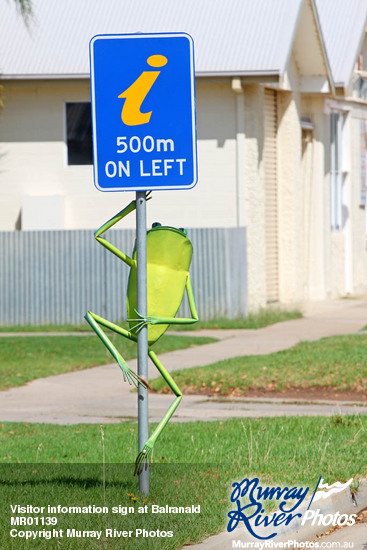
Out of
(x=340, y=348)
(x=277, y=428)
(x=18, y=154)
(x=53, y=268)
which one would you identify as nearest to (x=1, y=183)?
(x=18, y=154)


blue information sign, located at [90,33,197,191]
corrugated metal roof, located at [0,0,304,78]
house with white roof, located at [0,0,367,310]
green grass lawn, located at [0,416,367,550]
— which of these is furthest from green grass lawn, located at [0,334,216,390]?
blue information sign, located at [90,33,197,191]

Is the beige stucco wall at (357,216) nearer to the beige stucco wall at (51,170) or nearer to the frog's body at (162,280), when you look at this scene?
the beige stucco wall at (51,170)

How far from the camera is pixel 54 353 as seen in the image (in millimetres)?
16188

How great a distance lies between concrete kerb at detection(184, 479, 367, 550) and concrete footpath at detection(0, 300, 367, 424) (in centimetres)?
347

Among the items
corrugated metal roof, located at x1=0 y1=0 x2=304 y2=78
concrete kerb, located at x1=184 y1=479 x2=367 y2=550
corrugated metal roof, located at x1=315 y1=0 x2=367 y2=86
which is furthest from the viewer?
corrugated metal roof, located at x1=315 y1=0 x2=367 y2=86

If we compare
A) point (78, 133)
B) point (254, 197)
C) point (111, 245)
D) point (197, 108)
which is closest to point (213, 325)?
point (254, 197)

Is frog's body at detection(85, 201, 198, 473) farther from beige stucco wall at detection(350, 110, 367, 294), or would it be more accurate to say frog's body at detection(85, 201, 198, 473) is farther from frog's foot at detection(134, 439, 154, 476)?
beige stucco wall at detection(350, 110, 367, 294)

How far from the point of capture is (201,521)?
6402 millimetres

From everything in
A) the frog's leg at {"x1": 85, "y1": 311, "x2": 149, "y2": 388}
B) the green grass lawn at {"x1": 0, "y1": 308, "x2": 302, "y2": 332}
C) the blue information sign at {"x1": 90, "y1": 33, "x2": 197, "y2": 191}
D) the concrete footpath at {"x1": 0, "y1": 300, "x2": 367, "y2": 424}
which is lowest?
the concrete footpath at {"x1": 0, "y1": 300, "x2": 367, "y2": 424}

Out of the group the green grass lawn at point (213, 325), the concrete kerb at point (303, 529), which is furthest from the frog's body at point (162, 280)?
the green grass lawn at point (213, 325)

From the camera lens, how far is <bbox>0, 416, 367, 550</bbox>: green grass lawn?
6.35 m

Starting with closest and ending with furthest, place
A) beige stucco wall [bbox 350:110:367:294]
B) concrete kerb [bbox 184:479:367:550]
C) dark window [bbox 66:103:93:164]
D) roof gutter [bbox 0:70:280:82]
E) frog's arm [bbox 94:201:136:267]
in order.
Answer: concrete kerb [bbox 184:479:367:550]
frog's arm [bbox 94:201:136:267]
roof gutter [bbox 0:70:280:82]
dark window [bbox 66:103:93:164]
beige stucco wall [bbox 350:110:367:294]

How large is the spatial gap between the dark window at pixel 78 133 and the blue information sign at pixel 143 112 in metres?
15.1

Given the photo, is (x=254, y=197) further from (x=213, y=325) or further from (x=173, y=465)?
(x=173, y=465)
